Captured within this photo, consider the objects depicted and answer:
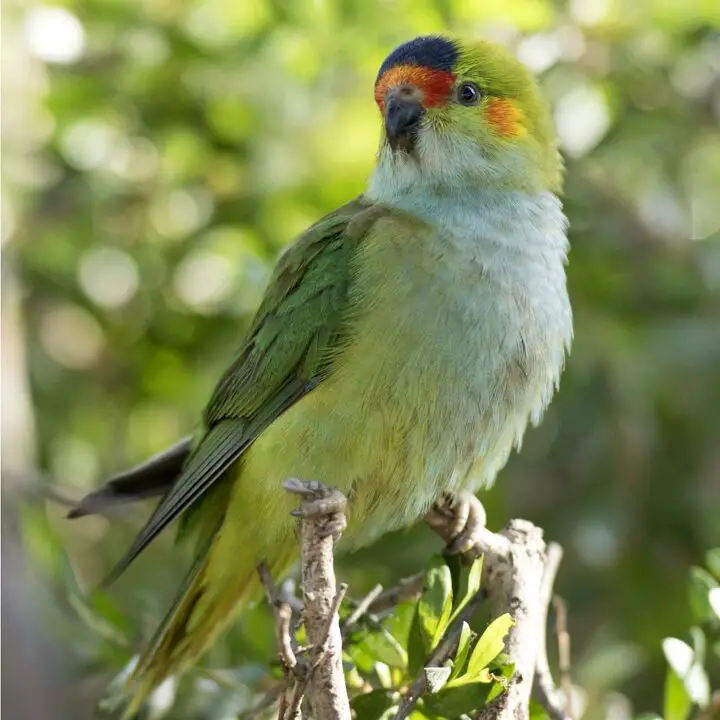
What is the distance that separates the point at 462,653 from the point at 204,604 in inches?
38.9

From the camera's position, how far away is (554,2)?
3840 millimetres

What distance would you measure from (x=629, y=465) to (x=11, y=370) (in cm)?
191

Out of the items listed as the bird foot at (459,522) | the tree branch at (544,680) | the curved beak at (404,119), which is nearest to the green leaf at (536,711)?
the tree branch at (544,680)

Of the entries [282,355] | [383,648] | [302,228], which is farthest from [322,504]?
[302,228]

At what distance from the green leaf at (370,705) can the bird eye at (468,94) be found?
146 centimetres

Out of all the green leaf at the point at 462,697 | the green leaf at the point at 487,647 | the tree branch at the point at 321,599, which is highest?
the tree branch at the point at 321,599

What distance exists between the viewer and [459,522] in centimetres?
246

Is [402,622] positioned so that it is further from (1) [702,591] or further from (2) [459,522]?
(1) [702,591]

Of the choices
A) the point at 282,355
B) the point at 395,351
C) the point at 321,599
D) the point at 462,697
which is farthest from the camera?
Answer: the point at 282,355

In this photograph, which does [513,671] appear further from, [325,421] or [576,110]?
[576,110]

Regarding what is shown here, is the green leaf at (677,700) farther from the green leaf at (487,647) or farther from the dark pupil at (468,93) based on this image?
the dark pupil at (468,93)

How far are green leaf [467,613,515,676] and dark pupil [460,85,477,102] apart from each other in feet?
4.55

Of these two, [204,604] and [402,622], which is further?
[204,604]

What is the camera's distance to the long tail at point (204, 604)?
8.48 feet
